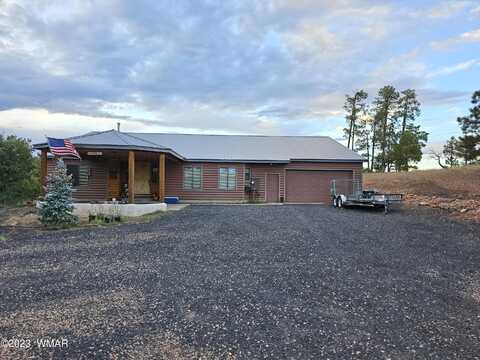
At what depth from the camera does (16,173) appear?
24.5m

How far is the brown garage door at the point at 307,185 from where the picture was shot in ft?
67.6

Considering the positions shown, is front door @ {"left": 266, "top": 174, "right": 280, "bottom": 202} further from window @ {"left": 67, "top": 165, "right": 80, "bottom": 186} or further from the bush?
the bush

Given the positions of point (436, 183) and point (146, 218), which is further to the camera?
point (436, 183)

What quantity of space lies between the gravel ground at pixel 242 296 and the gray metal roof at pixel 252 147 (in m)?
10.8

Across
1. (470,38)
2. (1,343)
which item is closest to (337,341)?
(1,343)

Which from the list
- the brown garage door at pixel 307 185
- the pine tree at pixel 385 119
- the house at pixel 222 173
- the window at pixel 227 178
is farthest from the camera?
the pine tree at pixel 385 119

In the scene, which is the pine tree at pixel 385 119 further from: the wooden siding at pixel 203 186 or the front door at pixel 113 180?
the front door at pixel 113 180

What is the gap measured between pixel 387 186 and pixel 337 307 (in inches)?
899

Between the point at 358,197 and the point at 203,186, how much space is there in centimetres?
877

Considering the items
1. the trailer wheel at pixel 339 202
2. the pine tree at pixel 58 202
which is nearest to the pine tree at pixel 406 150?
the trailer wheel at pixel 339 202

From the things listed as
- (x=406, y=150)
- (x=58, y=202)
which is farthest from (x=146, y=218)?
(x=406, y=150)

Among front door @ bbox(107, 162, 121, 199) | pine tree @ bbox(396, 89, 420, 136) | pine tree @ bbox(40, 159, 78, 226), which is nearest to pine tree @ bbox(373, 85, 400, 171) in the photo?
pine tree @ bbox(396, 89, 420, 136)

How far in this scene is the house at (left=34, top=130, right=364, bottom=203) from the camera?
1862 cm

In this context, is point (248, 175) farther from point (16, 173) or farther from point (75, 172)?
point (16, 173)
